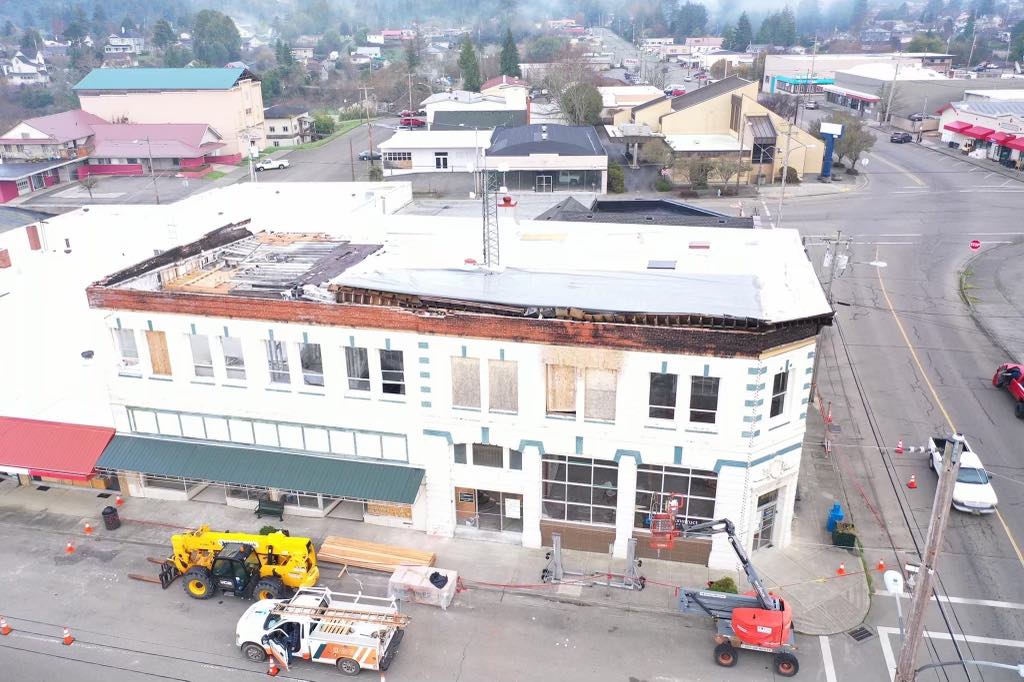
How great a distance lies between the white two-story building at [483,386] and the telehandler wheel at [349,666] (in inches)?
229

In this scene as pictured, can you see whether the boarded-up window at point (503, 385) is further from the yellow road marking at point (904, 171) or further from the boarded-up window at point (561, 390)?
the yellow road marking at point (904, 171)

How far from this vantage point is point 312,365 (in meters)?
28.8

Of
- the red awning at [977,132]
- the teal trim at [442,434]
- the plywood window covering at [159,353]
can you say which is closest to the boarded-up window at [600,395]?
the teal trim at [442,434]

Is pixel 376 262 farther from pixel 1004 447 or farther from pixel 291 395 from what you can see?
pixel 1004 447

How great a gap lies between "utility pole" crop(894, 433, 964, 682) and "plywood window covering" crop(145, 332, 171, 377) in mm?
25029

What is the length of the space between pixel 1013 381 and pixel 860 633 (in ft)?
68.7

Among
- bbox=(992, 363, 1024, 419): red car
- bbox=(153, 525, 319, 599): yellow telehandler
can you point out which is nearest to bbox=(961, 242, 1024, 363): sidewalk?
bbox=(992, 363, 1024, 419): red car

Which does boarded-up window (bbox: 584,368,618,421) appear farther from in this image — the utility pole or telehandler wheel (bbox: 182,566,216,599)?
telehandler wheel (bbox: 182,566,216,599)

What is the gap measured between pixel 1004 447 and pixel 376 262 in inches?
1111

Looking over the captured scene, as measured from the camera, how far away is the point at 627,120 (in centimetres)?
11031

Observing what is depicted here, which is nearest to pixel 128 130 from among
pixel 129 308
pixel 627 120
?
pixel 627 120

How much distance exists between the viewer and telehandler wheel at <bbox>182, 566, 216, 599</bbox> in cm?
2609

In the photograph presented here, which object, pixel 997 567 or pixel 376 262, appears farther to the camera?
pixel 376 262

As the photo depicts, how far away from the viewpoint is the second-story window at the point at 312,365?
94.0 ft
